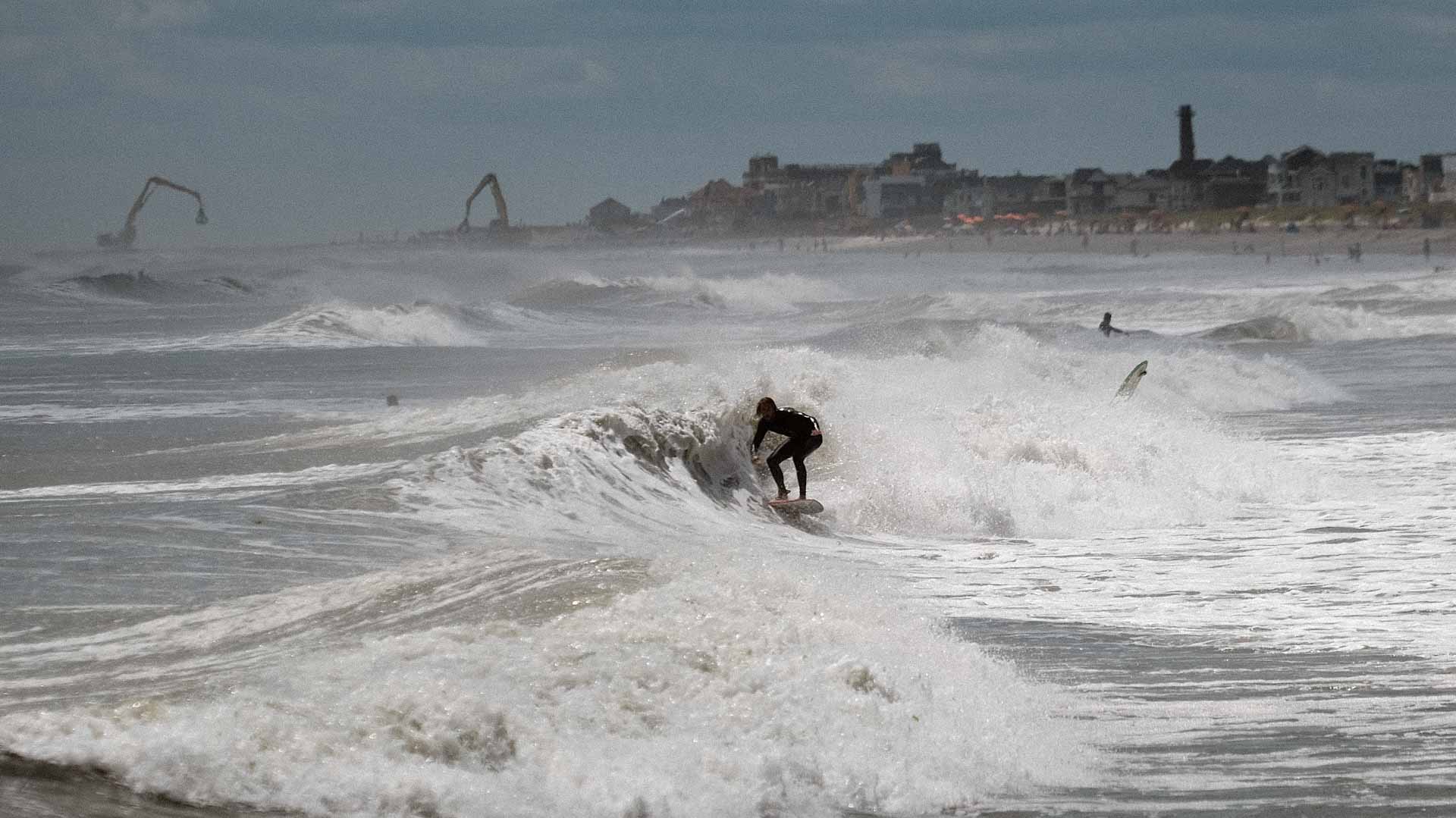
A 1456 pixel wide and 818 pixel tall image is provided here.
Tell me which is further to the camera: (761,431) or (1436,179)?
(1436,179)

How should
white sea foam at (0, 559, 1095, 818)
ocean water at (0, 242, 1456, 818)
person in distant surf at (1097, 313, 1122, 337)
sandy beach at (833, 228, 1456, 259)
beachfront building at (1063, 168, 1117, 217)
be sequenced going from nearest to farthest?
white sea foam at (0, 559, 1095, 818) → ocean water at (0, 242, 1456, 818) → person in distant surf at (1097, 313, 1122, 337) → sandy beach at (833, 228, 1456, 259) → beachfront building at (1063, 168, 1117, 217)

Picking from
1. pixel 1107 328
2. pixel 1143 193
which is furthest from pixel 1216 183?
pixel 1107 328

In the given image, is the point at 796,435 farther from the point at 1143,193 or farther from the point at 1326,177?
the point at 1143,193

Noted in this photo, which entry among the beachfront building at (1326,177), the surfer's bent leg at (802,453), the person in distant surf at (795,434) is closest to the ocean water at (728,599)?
the surfer's bent leg at (802,453)

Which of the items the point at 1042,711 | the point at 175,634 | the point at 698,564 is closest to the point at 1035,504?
the point at 698,564

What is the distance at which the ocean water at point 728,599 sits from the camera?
737 centimetres

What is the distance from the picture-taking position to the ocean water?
7371 mm

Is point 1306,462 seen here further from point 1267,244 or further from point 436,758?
point 1267,244

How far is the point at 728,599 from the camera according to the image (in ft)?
31.5

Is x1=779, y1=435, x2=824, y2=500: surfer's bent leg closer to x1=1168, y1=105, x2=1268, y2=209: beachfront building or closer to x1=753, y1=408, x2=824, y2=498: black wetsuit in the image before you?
x1=753, y1=408, x2=824, y2=498: black wetsuit

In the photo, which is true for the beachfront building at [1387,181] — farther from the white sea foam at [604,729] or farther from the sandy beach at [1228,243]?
the white sea foam at [604,729]

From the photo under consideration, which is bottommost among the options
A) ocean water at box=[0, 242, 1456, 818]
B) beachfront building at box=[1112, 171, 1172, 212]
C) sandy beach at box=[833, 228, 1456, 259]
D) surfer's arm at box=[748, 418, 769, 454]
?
sandy beach at box=[833, 228, 1456, 259]

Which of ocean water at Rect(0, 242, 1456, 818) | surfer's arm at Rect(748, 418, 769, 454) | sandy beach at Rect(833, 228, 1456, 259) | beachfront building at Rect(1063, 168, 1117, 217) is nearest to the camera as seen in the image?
ocean water at Rect(0, 242, 1456, 818)

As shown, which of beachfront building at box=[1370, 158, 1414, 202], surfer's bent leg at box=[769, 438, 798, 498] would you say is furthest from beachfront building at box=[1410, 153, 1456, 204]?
surfer's bent leg at box=[769, 438, 798, 498]
